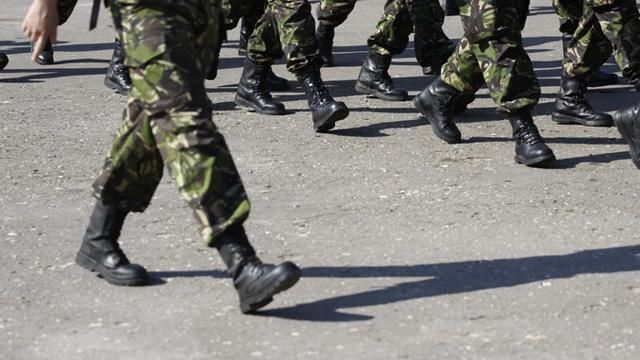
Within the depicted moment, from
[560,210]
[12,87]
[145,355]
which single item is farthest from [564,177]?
[12,87]

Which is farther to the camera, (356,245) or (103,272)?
(356,245)

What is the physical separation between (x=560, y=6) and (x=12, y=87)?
3488 millimetres

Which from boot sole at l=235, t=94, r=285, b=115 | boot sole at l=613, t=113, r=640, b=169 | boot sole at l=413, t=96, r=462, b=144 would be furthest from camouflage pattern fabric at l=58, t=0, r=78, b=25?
boot sole at l=613, t=113, r=640, b=169

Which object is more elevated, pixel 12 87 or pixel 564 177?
pixel 564 177

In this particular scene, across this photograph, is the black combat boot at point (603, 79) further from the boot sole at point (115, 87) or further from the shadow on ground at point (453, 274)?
the shadow on ground at point (453, 274)

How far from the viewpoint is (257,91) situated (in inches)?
336

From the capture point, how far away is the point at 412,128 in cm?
805

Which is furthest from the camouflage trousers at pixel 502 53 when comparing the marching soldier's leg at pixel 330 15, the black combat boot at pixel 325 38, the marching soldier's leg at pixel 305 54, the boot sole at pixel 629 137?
the black combat boot at pixel 325 38

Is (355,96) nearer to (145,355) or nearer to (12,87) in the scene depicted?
(12,87)

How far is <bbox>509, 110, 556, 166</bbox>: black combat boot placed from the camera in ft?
22.9

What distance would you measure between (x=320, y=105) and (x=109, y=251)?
271 centimetres

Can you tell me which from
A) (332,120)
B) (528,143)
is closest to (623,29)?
(528,143)

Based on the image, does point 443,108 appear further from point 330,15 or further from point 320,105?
point 330,15

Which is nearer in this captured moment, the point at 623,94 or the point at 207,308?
the point at 207,308
